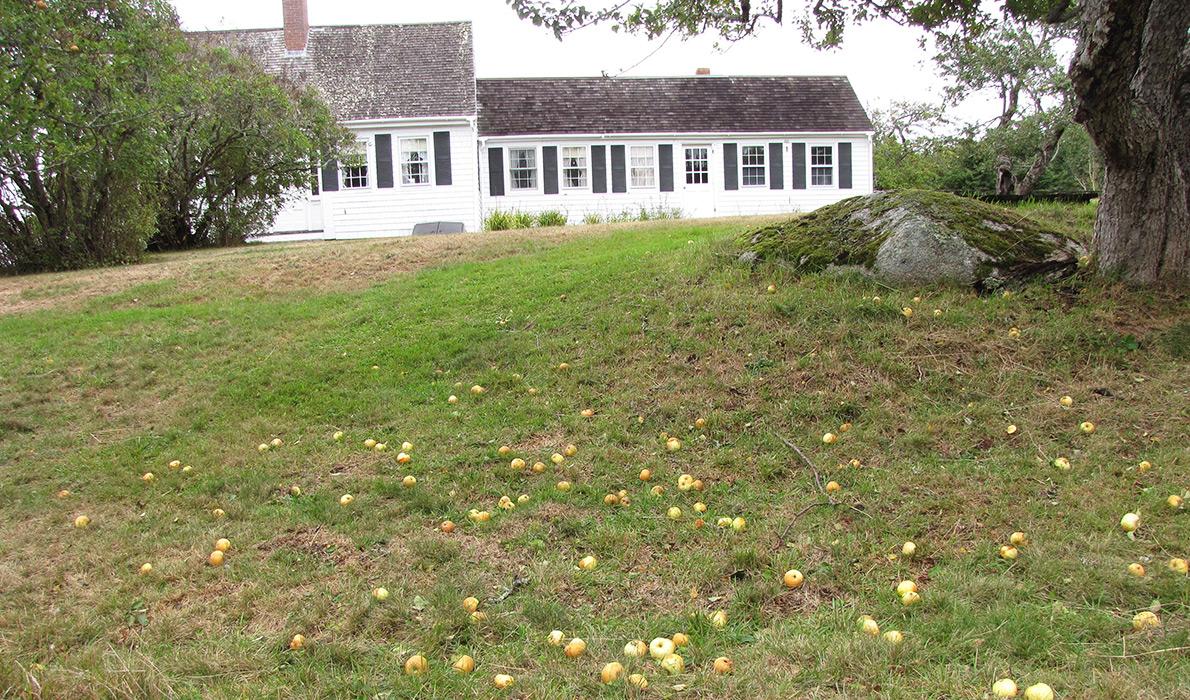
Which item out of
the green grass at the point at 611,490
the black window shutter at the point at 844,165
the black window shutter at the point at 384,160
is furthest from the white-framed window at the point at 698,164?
the green grass at the point at 611,490

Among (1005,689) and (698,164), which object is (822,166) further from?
(1005,689)

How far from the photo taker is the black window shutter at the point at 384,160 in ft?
75.8

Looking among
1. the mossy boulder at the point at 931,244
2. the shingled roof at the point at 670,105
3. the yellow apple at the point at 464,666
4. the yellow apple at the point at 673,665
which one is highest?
the shingled roof at the point at 670,105

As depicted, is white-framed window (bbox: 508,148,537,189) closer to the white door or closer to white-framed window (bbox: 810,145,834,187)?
the white door

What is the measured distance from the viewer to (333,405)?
655 cm

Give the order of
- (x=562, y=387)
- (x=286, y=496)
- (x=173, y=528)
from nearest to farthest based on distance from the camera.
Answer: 1. (x=173, y=528)
2. (x=286, y=496)
3. (x=562, y=387)

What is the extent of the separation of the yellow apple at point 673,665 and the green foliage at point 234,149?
14.8 m

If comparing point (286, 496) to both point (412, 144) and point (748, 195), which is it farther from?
point (748, 195)

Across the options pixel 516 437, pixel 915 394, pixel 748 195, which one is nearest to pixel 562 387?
pixel 516 437

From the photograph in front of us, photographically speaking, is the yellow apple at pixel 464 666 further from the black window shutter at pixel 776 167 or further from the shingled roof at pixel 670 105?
the black window shutter at pixel 776 167

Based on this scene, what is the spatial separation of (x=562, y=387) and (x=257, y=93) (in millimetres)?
12913

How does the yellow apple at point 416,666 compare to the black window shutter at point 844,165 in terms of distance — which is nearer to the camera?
the yellow apple at point 416,666

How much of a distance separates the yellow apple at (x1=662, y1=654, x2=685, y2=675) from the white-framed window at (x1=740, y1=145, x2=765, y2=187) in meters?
23.8

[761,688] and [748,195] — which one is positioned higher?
[748,195]
